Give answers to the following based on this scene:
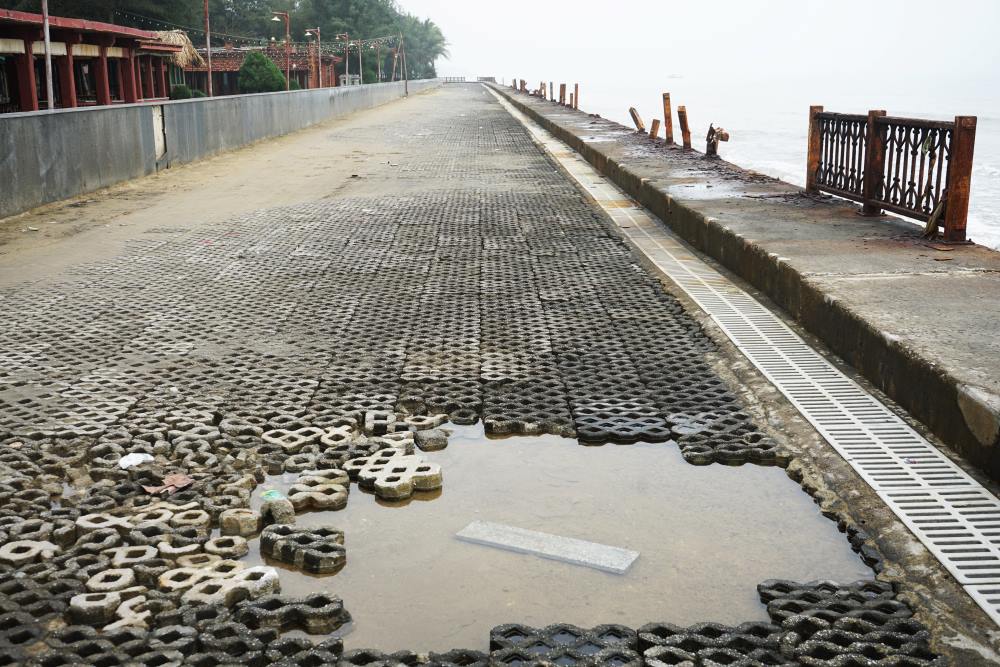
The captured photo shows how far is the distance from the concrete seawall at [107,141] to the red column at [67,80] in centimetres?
1300

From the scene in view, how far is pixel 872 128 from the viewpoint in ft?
28.1

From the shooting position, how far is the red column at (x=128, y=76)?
39.7 m

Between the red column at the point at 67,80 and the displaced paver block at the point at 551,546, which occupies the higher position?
the red column at the point at 67,80

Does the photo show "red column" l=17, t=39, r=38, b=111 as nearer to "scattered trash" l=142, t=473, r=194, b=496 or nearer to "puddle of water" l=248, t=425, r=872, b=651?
"scattered trash" l=142, t=473, r=194, b=496

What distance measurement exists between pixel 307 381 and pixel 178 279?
9.10 ft

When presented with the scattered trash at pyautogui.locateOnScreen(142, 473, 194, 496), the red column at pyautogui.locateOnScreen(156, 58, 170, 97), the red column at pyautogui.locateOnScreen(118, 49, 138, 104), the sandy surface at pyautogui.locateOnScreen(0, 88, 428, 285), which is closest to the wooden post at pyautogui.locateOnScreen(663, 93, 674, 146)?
the sandy surface at pyautogui.locateOnScreen(0, 88, 428, 285)

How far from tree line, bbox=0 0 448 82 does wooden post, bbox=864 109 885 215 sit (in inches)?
2289

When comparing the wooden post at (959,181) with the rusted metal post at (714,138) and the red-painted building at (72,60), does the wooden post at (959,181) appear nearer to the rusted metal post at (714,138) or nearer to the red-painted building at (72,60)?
the rusted metal post at (714,138)

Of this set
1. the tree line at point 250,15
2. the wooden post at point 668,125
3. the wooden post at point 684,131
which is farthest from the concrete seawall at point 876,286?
the tree line at point 250,15

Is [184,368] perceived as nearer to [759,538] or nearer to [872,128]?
[759,538]

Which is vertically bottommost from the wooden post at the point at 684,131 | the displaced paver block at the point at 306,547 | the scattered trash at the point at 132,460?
the displaced paver block at the point at 306,547

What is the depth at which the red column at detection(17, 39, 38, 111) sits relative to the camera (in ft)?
91.2

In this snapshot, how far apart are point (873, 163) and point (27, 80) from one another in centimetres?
2629

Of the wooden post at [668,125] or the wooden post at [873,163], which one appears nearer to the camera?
the wooden post at [873,163]
